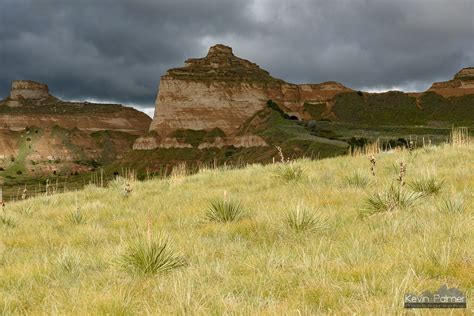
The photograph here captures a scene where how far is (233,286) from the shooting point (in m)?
3.62

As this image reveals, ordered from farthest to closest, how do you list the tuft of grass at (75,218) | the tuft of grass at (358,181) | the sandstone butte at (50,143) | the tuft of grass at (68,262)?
the sandstone butte at (50,143) < the tuft of grass at (358,181) < the tuft of grass at (75,218) < the tuft of grass at (68,262)

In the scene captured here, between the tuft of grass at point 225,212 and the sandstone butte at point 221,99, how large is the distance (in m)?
124

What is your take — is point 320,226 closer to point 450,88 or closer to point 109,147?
point 450,88

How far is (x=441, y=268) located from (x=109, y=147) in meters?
195

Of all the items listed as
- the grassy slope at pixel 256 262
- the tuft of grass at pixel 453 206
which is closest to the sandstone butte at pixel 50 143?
the grassy slope at pixel 256 262

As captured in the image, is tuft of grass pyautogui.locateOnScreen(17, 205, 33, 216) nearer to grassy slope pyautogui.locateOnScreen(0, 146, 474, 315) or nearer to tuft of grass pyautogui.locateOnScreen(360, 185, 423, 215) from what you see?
grassy slope pyautogui.locateOnScreen(0, 146, 474, 315)

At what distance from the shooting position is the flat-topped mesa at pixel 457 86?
146m

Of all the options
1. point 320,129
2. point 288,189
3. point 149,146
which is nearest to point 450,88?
point 320,129

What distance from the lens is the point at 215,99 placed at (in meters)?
145

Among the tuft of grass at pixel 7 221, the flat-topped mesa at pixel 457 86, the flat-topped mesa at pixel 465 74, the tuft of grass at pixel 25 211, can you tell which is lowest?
the tuft of grass at pixel 25 211

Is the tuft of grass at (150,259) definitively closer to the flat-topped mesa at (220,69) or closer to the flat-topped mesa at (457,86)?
the flat-topped mesa at (220,69)

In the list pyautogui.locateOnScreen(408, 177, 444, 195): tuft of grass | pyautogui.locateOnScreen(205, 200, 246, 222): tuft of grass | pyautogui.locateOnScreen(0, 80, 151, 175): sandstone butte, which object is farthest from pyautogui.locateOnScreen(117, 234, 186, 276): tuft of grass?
pyautogui.locateOnScreen(0, 80, 151, 175): sandstone butte

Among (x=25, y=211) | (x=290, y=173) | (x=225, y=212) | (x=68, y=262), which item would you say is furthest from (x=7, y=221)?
(x=290, y=173)

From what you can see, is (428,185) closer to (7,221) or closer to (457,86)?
(7,221)
